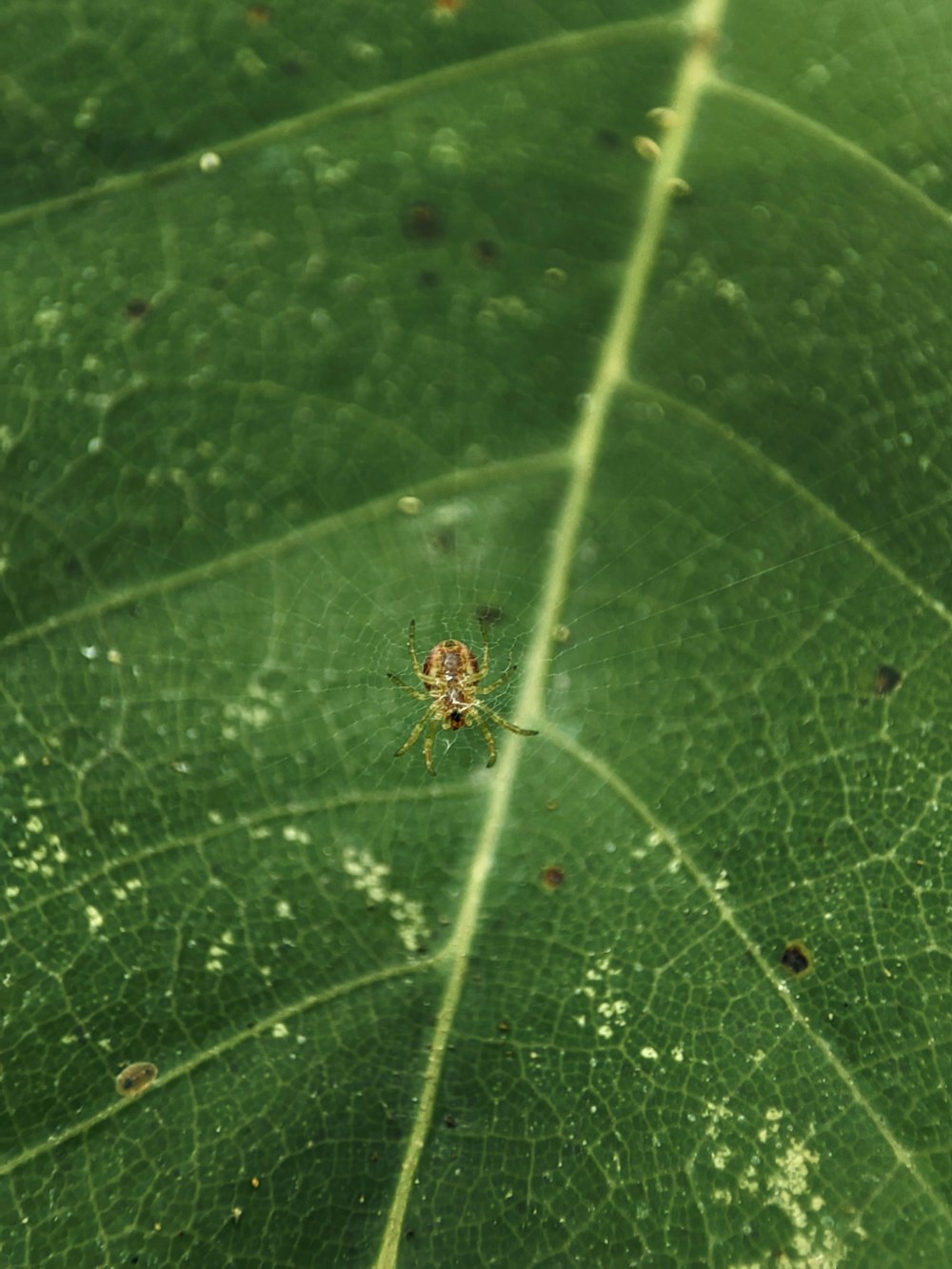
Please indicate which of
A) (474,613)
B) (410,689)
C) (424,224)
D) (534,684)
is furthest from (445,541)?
(424,224)

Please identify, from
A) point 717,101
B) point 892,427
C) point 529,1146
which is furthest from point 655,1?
point 529,1146

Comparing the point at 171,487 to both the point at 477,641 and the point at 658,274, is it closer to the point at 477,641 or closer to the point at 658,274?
the point at 477,641

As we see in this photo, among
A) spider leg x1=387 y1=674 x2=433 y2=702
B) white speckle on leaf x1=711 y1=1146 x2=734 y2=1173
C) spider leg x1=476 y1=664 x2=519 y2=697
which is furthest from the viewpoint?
spider leg x1=387 y1=674 x2=433 y2=702

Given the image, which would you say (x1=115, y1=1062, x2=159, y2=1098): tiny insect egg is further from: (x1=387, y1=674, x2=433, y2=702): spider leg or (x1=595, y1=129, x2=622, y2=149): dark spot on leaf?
(x1=595, y1=129, x2=622, y2=149): dark spot on leaf

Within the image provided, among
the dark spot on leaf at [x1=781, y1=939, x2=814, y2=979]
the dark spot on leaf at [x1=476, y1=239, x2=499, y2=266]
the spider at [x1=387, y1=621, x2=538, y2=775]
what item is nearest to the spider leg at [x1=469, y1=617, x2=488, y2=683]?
the spider at [x1=387, y1=621, x2=538, y2=775]

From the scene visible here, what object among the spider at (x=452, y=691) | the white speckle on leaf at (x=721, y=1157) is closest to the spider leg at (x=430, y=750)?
the spider at (x=452, y=691)

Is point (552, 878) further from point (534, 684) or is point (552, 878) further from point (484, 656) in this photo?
point (484, 656)
